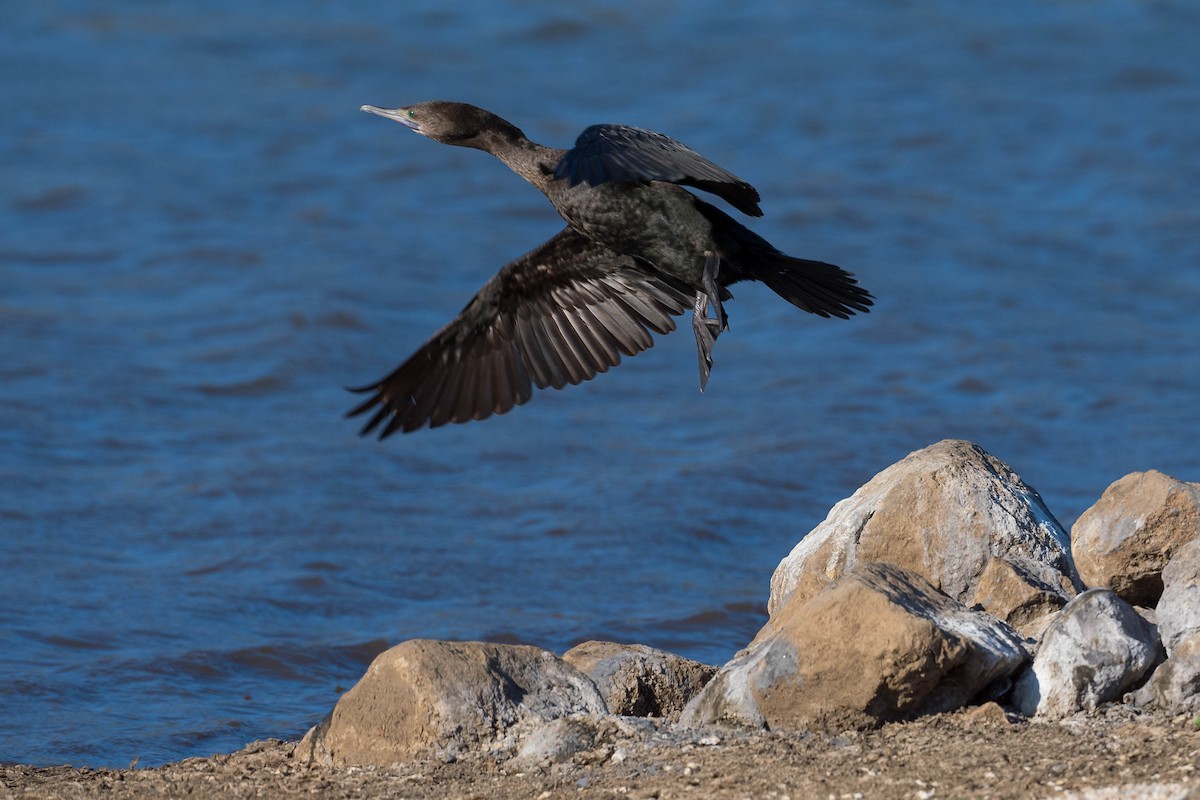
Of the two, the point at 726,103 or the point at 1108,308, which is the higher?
the point at 726,103

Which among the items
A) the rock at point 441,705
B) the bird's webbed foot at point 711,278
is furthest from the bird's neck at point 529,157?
the rock at point 441,705

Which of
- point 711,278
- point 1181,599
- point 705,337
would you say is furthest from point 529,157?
point 1181,599

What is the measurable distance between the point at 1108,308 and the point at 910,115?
3.97 metres

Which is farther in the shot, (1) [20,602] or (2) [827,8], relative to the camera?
(2) [827,8]

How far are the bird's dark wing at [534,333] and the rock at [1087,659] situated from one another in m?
2.81

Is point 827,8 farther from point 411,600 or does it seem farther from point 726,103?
point 411,600

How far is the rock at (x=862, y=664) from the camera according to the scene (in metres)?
4.45

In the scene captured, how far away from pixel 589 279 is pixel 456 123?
895 millimetres

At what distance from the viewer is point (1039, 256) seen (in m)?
11.9

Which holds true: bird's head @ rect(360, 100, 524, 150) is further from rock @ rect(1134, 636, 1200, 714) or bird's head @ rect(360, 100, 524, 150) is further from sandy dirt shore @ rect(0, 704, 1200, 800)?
rock @ rect(1134, 636, 1200, 714)

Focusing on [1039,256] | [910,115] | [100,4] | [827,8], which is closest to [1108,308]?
[1039,256]

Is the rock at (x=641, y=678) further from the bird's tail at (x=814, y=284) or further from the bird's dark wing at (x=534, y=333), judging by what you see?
the bird's dark wing at (x=534, y=333)

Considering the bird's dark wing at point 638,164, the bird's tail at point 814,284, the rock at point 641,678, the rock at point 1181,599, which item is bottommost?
the rock at point 641,678

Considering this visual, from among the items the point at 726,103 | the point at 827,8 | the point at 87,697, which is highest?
the point at 827,8
